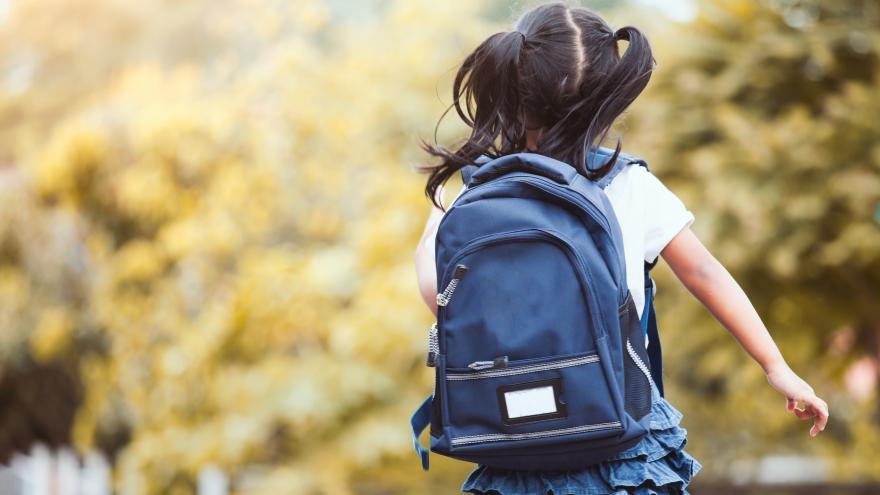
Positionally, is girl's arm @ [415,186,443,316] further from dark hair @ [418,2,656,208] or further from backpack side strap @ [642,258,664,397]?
backpack side strap @ [642,258,664,397]

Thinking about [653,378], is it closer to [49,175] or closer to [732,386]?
[732,386]

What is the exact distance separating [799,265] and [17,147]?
26.8ft

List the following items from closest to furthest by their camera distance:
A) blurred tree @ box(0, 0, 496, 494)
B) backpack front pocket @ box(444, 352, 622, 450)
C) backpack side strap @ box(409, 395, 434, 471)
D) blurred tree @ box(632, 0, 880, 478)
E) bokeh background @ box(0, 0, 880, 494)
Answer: backpack front pocket @ box(444, 352, 622, 450) < backpack side strap @ box(409, 395, 434, 471) < blurred tree @ box(632, 0, 880, 478) < bokeh background @ box(0, 0, 880, 494) < blurred tree @ box(0, 0, 496, 494)

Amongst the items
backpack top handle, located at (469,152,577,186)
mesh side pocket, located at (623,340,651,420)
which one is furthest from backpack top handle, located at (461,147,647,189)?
mesh side pocket, located at (623,340,651,420)

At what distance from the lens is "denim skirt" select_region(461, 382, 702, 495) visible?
157cm

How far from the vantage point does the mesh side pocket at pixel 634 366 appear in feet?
5.09

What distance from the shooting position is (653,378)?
1.75 meters

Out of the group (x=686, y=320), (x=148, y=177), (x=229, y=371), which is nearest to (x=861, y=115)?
(x=686, y=320)

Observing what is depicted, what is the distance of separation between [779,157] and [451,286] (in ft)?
11.6

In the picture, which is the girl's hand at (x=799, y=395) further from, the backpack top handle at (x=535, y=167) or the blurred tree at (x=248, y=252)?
the blurred tree at (x=248, y=252)

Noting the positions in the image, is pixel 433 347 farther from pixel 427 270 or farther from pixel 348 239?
pixel 348 239

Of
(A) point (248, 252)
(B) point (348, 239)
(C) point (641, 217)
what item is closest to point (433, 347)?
(C) point (641, 217)

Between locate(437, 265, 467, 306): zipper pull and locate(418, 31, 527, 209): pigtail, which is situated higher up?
locate(418, 31, 527, 209): pigtail

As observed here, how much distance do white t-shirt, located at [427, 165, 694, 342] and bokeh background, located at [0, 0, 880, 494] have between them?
2.04 m
